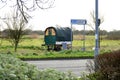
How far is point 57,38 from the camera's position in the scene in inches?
1577

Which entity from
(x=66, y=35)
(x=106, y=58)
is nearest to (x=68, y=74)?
(x=106, y=58)

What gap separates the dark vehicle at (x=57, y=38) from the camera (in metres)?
38.8

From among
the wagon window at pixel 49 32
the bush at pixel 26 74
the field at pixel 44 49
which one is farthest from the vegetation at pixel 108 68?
the wagon window at pixel 49 32

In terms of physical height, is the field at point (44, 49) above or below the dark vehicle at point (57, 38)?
below

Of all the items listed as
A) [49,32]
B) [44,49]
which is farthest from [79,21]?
[44,49]

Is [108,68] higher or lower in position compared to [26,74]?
lower

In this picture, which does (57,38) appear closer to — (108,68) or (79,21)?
(79,21)

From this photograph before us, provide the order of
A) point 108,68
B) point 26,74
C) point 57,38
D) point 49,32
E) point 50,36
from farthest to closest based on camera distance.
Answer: point 57,38 < point 49,32 < point 50,36 < point 108,68 < point 26,74

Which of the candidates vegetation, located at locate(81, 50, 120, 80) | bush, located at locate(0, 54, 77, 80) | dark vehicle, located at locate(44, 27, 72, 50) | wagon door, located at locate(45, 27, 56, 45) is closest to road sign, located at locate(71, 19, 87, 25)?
dark vehicle, located at locate(44, 27, 72, 50)

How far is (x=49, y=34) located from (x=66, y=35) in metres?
2.46

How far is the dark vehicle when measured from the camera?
3875 cm

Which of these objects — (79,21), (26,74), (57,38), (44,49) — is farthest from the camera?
(57,38)

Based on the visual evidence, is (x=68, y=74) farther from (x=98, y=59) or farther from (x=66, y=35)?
(x=66, y=35)

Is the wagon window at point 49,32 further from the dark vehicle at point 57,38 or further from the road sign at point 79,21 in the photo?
the road sign at point 79,21
